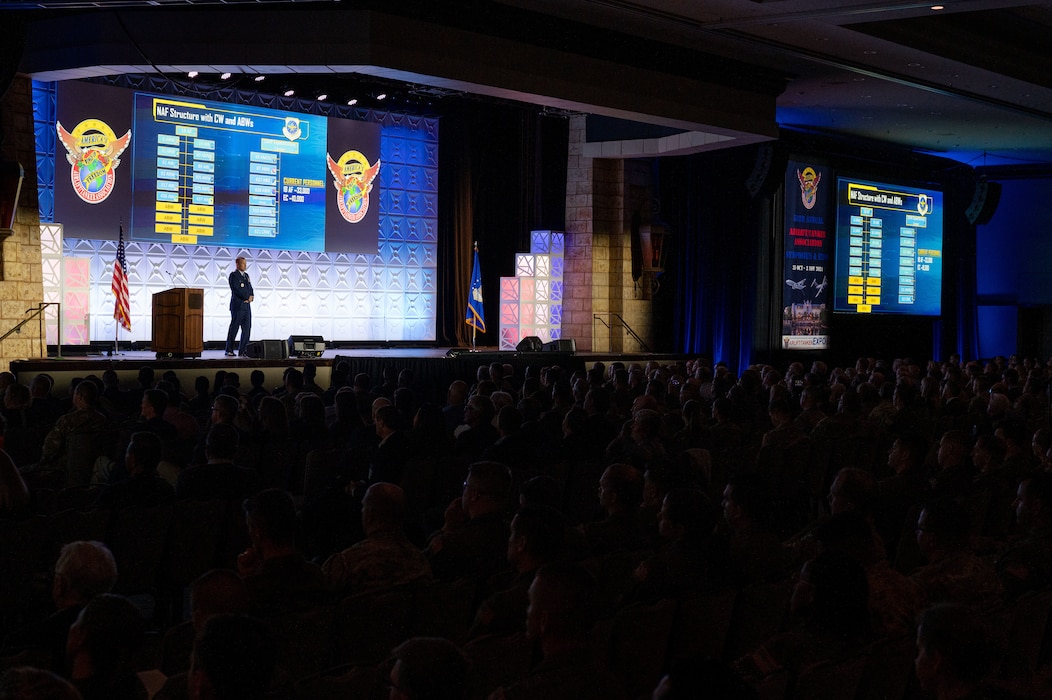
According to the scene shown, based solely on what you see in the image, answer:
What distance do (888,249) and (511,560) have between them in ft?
59.8

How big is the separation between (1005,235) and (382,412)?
808 inches

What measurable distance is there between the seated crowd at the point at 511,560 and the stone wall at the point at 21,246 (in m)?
4.68

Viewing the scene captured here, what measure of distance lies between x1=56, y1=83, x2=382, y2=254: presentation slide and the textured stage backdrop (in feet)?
1.01

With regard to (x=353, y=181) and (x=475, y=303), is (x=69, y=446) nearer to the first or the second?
(x=353, y=181)

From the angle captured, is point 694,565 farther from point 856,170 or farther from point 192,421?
point 856,170

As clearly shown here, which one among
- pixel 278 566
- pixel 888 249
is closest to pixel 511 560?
pixel 278 566

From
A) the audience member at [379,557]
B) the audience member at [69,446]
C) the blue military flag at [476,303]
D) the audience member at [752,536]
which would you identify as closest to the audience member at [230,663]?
the audience member at [379,557]

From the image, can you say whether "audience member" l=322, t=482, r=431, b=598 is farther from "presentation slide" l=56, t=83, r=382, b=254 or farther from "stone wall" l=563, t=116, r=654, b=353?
"stone wall" l=563, t=116, r=654, b=353

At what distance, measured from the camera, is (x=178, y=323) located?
13.4 m

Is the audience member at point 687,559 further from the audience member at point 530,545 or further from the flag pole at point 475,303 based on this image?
the flag pole at point 475,303

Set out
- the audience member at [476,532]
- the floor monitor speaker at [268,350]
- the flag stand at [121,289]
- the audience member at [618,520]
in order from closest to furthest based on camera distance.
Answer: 1. the audience member at [476,532]
2. the audience member at [618,520]
3. the flag stand at [121,289]
4. the floor monitor speaker at [268,350]

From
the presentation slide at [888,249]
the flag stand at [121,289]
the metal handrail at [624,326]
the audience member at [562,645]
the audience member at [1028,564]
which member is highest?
the presentation slide at [888,249]

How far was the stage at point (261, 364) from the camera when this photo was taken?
12.2 m

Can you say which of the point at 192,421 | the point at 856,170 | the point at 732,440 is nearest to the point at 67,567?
the point at 192,421
